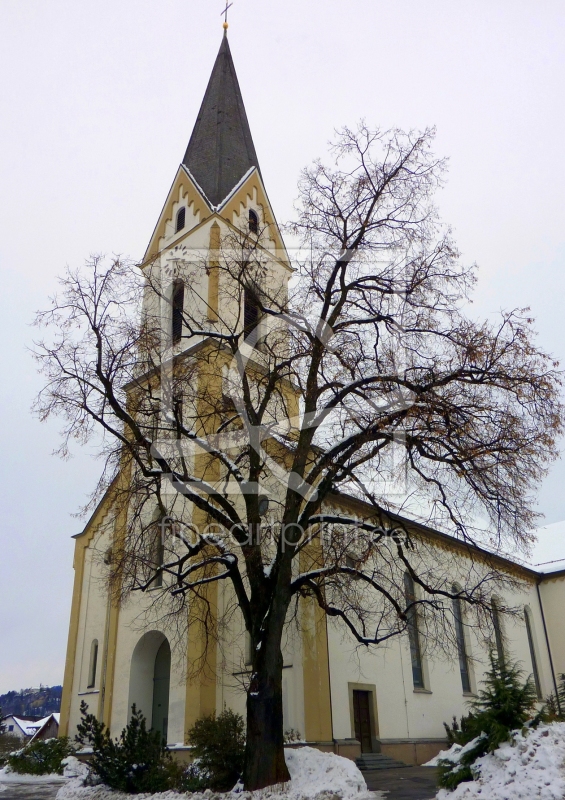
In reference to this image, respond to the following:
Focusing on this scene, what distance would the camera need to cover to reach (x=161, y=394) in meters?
14.5

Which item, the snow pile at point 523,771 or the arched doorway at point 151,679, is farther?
the arched doorway at point 151,679

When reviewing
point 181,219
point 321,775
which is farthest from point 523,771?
point 181,219

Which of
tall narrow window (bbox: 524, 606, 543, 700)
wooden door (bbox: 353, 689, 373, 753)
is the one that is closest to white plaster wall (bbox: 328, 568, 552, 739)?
wooden door (bbox: 353, 689, 373, 753)

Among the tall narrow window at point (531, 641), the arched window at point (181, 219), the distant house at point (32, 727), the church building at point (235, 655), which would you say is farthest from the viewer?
the distant house at point (32, 727)

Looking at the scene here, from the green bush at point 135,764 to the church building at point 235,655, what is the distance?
126 inches

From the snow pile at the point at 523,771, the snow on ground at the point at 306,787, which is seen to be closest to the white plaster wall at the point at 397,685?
the snow on ground at the point at 306,787

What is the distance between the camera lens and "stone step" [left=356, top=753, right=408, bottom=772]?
56.1 ft

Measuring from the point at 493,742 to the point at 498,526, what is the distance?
4057 mm

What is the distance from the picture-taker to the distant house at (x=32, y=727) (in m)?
36.5

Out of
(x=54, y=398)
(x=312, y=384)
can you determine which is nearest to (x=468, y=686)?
(x=312, y=384)

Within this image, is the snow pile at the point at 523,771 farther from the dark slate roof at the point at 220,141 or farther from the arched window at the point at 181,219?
the arched window at the point at 181,219

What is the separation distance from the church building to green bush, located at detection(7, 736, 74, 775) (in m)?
1.51

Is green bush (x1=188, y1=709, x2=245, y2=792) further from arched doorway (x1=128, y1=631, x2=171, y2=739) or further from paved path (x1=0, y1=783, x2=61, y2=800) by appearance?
arched doorway (x1=128, y1=631, x2=171, y2=739)

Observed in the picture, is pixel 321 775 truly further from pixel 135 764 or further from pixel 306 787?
pixel 135 764
